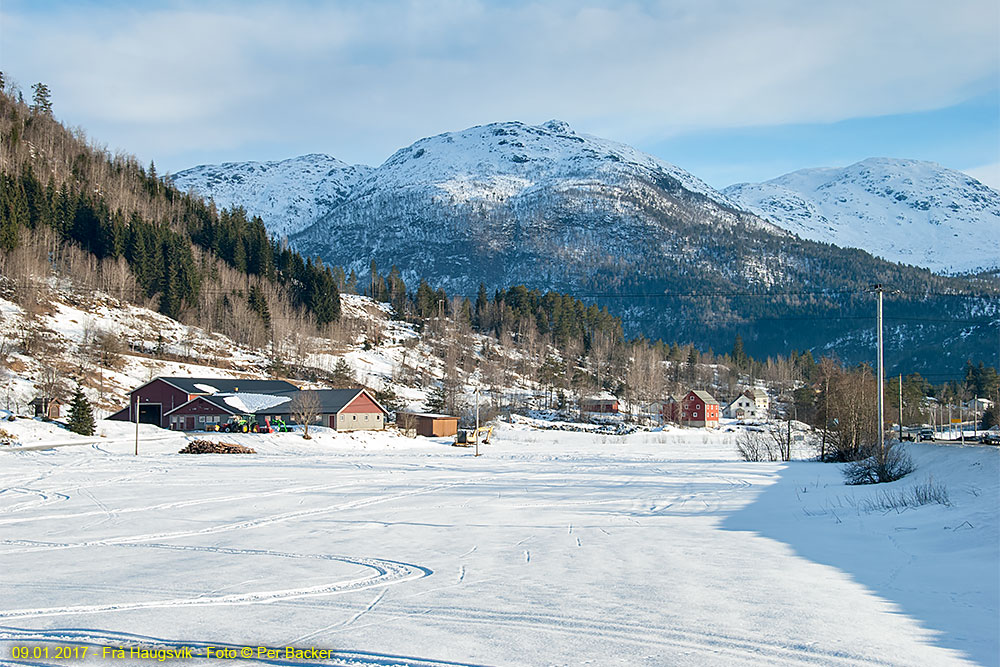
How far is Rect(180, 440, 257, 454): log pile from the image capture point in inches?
1912

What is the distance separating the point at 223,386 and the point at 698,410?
231 feet

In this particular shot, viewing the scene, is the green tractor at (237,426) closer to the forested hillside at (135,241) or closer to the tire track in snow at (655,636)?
the forested hillside at (135,241)

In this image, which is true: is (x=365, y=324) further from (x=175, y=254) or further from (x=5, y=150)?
(x=5, y=150)

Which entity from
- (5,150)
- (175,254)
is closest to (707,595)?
(175,254)

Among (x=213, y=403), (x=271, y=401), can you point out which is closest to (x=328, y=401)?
(x=271, y=401)

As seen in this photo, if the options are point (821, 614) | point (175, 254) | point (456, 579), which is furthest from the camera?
point (175, 254)

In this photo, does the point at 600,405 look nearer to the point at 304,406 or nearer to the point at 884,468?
the point at 304,406

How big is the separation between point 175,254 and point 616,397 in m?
73.3

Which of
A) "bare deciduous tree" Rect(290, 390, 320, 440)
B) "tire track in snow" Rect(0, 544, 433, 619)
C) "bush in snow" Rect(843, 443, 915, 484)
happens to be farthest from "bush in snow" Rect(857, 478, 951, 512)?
"bare deciduous tree" Rect(290, 390, 320, 440)

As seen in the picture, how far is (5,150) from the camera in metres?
117

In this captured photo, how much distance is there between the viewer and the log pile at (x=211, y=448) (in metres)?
48.6

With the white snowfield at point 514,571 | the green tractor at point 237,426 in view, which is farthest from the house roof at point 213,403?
the white snowfield at point 514,571

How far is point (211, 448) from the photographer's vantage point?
1922 inches

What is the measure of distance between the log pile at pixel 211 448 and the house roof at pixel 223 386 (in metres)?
21.3
